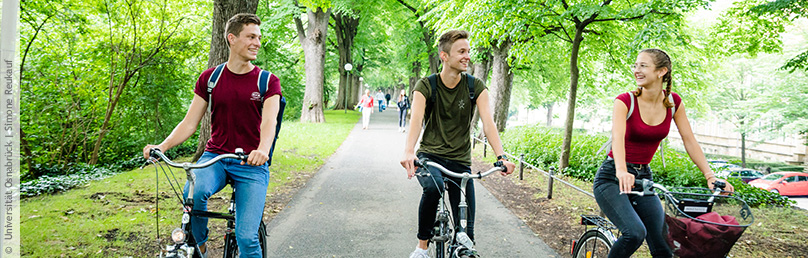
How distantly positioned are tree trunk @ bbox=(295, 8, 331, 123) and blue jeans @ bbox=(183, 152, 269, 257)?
65.3 feet

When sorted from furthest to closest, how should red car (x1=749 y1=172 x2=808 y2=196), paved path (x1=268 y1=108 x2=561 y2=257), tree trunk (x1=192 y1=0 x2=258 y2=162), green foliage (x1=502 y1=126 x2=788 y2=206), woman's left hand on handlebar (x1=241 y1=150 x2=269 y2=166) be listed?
1. red car (x1=749 y1=172 x2=808 y2=196)
2. green foliage (x1=502 y1=126 x2=788 y2=206)
3. tree trunk (x1=192 y1=0 x2=258 y2=162)
4. paved path (x1=268 y1=108 x2=561 y2=257)
5. woman's left hand on handlebar (x1=241 y1=150 x2=269 y2=166)

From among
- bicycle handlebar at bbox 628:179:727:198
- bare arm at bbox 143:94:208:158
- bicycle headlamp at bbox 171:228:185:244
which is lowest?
bicycle headlamp at bbox 171:228:185:244

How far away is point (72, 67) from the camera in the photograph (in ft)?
29.5

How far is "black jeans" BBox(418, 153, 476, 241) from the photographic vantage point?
10.8ft

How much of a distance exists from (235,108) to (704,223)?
2713 millimetres

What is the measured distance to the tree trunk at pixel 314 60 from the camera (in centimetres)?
2225

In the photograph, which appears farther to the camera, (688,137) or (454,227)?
(454,227)

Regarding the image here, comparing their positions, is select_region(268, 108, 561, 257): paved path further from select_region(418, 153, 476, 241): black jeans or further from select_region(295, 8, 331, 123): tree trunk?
select_region(295, 8, 331, 123): tree trunk

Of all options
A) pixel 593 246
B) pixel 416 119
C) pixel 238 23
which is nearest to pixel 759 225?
pixel 593 246

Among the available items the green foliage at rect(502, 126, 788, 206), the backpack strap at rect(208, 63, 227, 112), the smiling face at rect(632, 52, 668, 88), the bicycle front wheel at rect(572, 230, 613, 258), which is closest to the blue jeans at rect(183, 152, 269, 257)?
the backpack strap at rect(208, 63, 227, 112)

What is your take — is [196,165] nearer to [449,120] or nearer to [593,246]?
[449,120]

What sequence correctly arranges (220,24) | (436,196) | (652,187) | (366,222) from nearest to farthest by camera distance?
(652,187)
(436,196)
(366,222)
(220,24)

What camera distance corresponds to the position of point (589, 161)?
10711 millimetres

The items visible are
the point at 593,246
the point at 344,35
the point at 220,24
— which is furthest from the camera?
the point at 344,35
